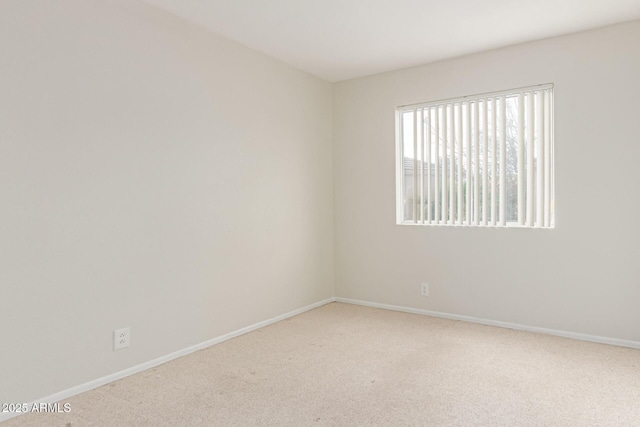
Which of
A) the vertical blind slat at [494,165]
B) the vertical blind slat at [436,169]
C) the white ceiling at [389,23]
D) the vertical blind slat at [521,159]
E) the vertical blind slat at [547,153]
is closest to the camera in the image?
the white ceiling at [389,23]

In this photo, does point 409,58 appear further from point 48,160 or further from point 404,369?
point 48,160

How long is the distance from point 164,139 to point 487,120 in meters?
2.69

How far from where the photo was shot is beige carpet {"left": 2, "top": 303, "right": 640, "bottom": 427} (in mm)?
2113

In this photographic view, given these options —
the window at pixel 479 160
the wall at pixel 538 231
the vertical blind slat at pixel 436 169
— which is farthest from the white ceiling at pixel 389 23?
the vertical blind slat at pixel 436 169

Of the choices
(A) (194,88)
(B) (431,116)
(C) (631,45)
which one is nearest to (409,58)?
(B) (431,116)

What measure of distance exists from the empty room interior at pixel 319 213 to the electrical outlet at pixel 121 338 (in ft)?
0.04

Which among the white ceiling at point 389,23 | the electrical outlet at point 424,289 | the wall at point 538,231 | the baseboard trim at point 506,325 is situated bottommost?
the baseboard trim at point 506,325

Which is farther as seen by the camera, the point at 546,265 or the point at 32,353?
the point at 546,265

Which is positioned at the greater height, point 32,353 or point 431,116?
point 431,116

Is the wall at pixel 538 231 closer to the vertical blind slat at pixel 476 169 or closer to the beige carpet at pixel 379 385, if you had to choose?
the vertical blind slat at pixel 476 169

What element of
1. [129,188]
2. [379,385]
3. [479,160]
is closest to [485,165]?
[479,160]

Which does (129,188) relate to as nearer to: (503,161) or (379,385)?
(379,385)

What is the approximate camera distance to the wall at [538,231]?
10.3ft

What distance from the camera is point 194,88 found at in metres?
3.09
